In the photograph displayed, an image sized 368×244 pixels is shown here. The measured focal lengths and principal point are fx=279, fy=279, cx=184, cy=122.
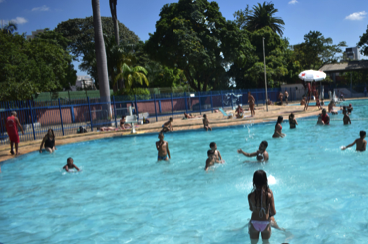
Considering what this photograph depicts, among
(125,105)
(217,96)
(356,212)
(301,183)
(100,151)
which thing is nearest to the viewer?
(356,212)

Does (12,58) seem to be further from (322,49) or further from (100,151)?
(322,49)

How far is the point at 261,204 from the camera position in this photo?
403cm

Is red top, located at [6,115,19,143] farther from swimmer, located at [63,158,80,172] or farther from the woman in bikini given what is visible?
the woman in bikini

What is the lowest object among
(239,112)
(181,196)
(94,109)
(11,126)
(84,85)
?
(181,196)

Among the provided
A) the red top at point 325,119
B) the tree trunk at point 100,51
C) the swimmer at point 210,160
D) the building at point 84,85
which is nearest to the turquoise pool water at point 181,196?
the swimmer at point 210,160

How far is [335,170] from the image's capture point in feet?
28.6

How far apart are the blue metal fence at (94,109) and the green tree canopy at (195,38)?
4772 millimetres

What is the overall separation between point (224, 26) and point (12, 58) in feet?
73.5

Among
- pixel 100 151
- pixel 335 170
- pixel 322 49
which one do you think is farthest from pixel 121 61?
pixel 322 49

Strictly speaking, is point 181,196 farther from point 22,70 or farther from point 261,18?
point 261,18

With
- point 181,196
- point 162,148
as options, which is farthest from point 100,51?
point 181,196

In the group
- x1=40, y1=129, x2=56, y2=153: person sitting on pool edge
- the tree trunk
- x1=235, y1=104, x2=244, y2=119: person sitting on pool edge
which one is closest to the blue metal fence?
the tree trunk

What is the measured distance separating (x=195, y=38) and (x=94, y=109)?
13.4m

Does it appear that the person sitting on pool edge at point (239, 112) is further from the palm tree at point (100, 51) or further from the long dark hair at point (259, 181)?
the long dark hair at point (259, 181)
